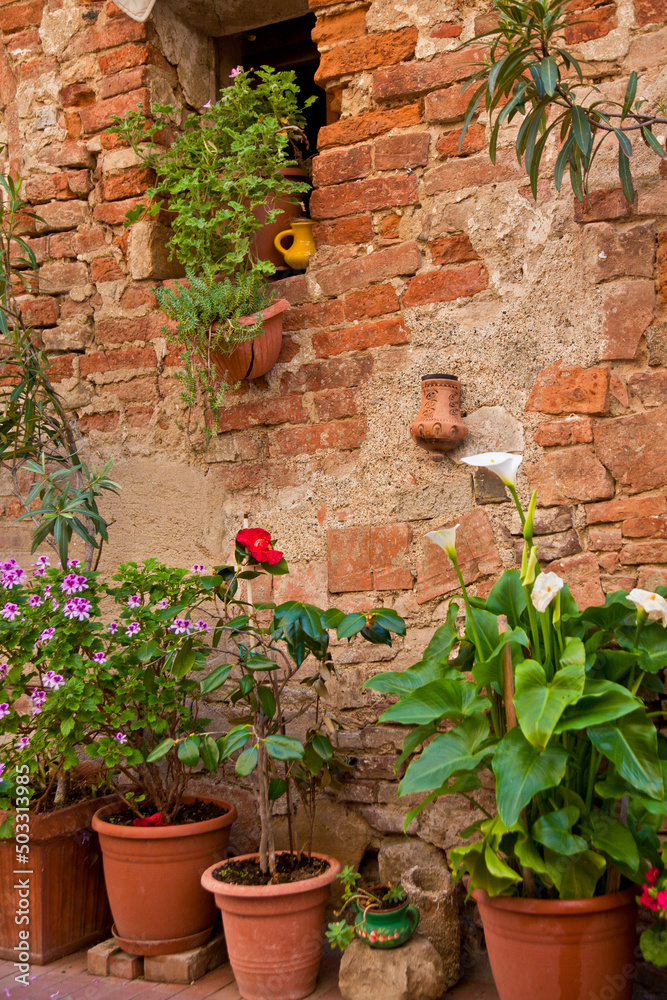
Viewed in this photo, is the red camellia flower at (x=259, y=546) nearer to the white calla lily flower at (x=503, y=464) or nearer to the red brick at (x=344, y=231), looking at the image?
the white calla lily flower at (x=503, y=464)

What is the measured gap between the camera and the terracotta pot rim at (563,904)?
1820 millimetres

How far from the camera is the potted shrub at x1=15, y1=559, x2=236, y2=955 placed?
2.44 meters

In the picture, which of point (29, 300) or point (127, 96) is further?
point (29, 300)

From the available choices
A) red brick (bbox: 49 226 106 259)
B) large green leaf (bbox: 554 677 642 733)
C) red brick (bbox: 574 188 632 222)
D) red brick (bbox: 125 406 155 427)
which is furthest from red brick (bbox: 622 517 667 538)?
red brick (bbox: 49 226 106 259)

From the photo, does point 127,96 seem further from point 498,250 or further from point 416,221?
point 498,250

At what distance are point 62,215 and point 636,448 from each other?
87.8 inches

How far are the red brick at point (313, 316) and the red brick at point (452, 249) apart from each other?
0.34 meters

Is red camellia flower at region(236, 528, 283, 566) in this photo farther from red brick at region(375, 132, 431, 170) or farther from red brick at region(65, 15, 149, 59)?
red brick at region(65, 15, 149, 59)

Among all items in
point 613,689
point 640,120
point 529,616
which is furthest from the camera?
point 640,120

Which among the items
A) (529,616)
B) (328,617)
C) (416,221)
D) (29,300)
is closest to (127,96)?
(29,300)

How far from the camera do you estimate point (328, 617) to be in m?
2.38

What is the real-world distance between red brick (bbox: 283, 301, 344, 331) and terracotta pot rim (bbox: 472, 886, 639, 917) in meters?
1.72

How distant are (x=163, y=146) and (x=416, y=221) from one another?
42.4 inches

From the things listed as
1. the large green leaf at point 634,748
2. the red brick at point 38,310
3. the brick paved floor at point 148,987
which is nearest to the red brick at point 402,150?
the red brick at point 38,310
